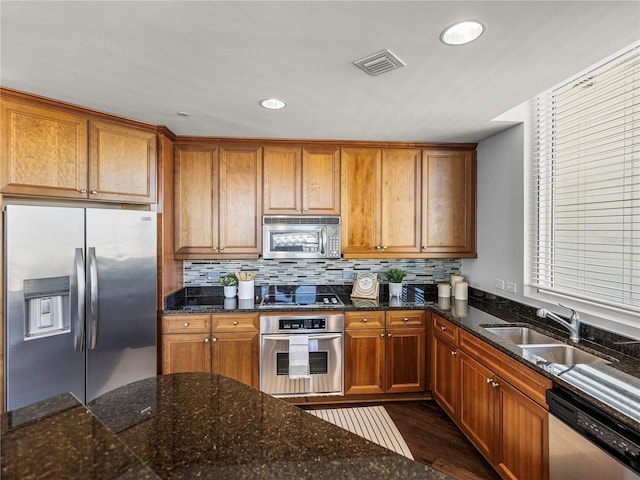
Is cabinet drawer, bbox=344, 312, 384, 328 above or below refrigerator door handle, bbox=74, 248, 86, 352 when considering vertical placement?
below

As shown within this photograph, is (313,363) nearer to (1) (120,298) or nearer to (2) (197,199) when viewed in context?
(1) (120,298)

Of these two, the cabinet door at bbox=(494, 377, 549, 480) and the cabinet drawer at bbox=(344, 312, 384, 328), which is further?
the cabinet drawer at bbox=(344, 312, 384, 328)

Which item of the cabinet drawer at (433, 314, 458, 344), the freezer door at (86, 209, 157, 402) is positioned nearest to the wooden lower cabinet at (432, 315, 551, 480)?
the cabinet drawer at (433, 314, 458, 344)

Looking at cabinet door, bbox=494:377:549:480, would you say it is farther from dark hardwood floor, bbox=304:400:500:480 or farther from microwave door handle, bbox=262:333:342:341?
microwave door handle, bbox=262:333:342:341

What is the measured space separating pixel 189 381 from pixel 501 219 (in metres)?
2.74

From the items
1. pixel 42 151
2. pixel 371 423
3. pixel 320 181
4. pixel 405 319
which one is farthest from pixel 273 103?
pixel 371 423

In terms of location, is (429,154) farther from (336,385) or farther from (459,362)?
(336,385)

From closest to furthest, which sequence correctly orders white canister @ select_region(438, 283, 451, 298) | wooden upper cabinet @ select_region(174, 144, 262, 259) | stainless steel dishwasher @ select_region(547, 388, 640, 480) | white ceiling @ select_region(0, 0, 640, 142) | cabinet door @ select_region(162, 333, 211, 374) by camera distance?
stainless steel dishwasher @ select_region(547, 388, 640, 480) → white ceiling @ select_region(0, 0, 640, 142) → cabinet door @ select_region(162, 333, 211, 374) → wooden upper cabinet @ select_region(174, 144, 262, 259) → white canister @ select_region(438, 283, 451, 298)

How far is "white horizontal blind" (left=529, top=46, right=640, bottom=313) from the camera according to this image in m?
1.82

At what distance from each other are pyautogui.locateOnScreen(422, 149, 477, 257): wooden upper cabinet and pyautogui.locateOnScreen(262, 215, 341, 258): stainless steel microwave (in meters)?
0.94

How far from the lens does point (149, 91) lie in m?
2.08

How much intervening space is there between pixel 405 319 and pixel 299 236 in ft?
4.04

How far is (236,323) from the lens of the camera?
283 centimetres

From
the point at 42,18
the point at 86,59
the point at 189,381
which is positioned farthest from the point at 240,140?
the point at 189,381
